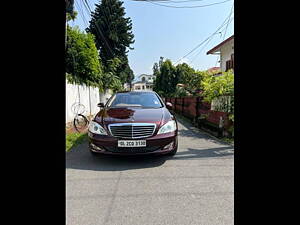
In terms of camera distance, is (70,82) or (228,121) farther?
(70,82)

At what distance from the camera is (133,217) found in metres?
2.00

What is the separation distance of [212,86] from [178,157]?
133 inches

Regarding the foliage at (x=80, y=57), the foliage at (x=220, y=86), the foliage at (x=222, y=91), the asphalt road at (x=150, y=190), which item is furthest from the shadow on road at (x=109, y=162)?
the foliage at (x=80, y=57)

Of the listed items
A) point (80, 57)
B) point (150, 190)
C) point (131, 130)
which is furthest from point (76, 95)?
point (150, 190)

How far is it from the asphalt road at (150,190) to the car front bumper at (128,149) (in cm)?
26

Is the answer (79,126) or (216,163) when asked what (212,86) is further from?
(79,126)

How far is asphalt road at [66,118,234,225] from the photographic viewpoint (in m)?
2.01

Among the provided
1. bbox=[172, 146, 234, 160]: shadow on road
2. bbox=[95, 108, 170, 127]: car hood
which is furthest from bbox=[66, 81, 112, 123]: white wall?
bbox=[172, 146, 234, 160]: shadow on road

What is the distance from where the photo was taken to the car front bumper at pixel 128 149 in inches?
134

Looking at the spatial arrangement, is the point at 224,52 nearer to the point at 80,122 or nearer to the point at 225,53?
the point at 225,53

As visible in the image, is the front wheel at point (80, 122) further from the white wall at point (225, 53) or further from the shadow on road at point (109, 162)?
the white wall at point (225, 53)
